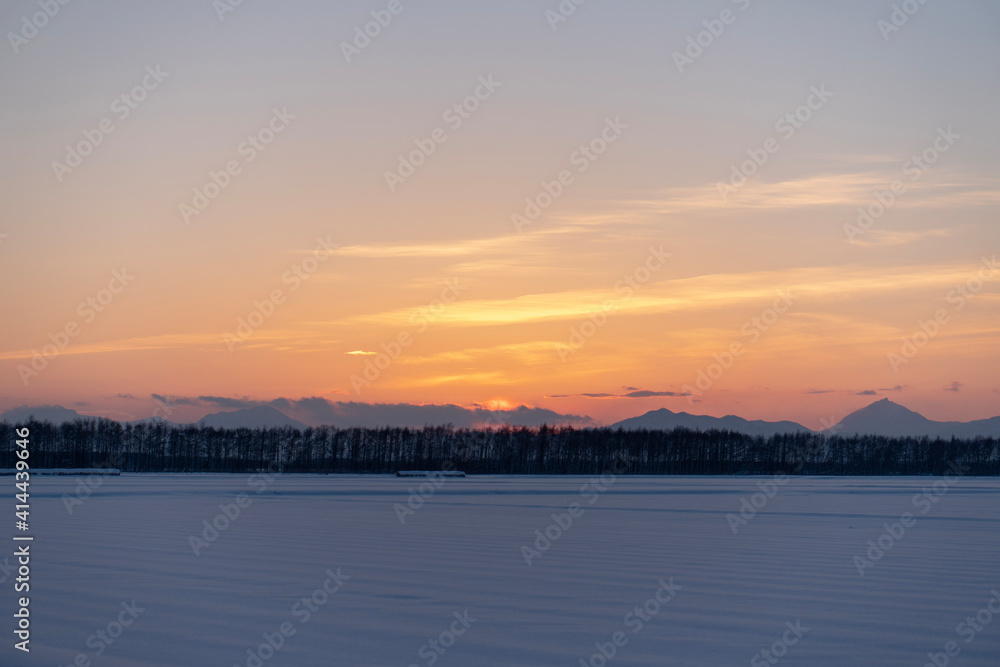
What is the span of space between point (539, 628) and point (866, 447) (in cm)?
16192

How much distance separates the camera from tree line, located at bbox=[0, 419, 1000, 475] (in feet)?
397

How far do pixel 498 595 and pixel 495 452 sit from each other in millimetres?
125461

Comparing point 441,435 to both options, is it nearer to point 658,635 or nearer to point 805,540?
point 805,540

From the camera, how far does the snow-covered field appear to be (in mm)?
8414

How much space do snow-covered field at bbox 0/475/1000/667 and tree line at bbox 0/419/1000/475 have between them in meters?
97.8

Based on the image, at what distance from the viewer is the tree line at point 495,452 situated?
4761 inches

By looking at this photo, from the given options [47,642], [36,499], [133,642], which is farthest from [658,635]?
[36,499]

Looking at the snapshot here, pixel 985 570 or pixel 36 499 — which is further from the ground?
pixel 985 570

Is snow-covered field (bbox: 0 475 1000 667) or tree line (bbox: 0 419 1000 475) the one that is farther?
tree line (bbox: 0 419 1000 475)

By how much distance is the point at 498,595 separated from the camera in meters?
11.3

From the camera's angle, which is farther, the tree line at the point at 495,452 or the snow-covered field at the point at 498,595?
the tree line at the point at 495,452

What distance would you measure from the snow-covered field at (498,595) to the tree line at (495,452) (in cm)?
9784

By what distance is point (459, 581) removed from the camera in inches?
487

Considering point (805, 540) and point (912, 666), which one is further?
point (805, 540)
